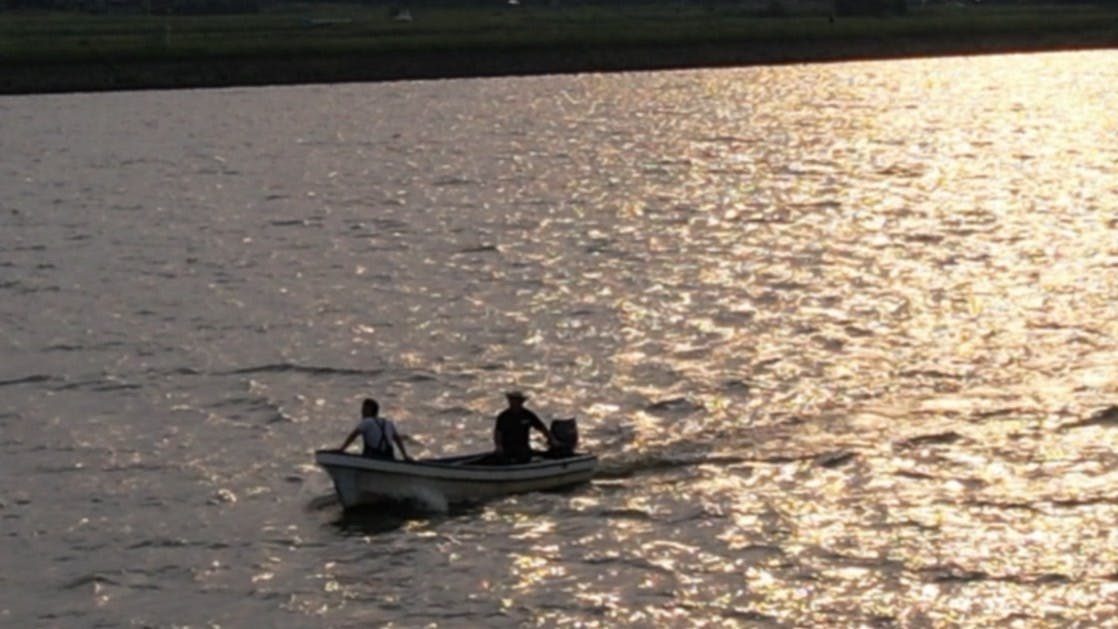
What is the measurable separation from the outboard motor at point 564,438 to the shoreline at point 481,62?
11773 cm

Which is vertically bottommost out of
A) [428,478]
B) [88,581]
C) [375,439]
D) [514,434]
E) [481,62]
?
[88,581]

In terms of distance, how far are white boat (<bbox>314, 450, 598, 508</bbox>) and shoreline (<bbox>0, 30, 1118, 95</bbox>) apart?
390 feet

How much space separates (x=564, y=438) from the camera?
45.6 metres

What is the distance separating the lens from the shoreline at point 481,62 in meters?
160

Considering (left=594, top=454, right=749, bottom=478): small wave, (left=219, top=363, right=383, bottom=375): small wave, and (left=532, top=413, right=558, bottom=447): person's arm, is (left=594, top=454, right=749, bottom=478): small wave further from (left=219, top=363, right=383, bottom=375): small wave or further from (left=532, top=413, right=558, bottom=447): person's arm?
(left=219, top=363, right=383, bottom=375): small wave

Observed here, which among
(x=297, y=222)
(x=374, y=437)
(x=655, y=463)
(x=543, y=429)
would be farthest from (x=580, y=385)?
(x=297, y=222)

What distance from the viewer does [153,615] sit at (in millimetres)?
38094

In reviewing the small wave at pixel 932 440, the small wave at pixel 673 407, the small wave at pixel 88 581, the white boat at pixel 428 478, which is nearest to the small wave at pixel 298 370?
the small wave at pixel 673 407

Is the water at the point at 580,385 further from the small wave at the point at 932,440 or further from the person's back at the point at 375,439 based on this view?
the person's back at the point at 375,439

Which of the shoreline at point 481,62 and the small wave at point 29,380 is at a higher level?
the shoreline at point 481,62

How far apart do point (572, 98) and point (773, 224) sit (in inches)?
2942

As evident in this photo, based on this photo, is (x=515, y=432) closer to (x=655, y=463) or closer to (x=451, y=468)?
(x=451, y=468)

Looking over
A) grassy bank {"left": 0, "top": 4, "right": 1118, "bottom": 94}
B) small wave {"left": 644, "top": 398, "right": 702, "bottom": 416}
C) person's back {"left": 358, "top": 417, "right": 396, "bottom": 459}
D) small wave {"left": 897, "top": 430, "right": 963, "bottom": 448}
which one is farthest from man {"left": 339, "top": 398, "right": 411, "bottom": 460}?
Answer: grassy bank {"left": 0, "top": 4, "right": 1118, "bottom": 94}

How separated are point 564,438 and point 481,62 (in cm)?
13052
